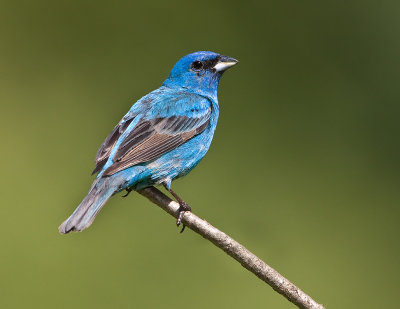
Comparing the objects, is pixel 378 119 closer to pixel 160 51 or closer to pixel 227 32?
pixel 227 32

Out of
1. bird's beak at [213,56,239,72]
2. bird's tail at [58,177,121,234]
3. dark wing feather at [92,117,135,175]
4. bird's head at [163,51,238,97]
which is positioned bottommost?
bird's tail at [58,177,121,234]

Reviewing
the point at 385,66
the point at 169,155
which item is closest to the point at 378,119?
the point at 385,66

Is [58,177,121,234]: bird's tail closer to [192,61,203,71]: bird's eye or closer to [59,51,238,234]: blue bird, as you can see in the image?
[59,51,238,234]: blue bird

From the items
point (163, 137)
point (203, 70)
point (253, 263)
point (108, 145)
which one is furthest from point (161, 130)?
point (253, 263)

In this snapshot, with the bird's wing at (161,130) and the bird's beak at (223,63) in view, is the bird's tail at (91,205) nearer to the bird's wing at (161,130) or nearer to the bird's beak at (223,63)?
the bird's wing at (161,130)

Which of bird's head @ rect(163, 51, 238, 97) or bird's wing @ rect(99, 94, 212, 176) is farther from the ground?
bird's head @ rect(163, 51, 238, 97)

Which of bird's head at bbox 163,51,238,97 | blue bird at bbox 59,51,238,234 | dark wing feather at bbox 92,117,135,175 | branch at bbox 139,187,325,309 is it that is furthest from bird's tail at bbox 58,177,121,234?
bird's head at bbox 163,51,238,97

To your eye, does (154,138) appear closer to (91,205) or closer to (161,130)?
(161,130)
